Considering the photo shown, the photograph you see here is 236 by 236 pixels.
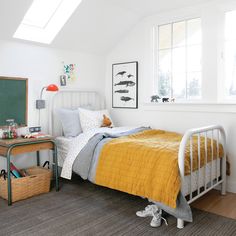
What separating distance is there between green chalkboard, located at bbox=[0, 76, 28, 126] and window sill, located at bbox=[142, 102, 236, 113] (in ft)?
5.36

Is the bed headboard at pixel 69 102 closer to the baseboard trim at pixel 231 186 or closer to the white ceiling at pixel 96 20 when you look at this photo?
the white ceiling at pixel 96 20

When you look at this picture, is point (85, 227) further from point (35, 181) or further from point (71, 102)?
point (71, 102)

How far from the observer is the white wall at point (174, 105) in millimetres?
3289

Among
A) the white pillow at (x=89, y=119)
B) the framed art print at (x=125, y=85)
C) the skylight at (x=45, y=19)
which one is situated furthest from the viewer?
the framed art print at (x=125, y=85)

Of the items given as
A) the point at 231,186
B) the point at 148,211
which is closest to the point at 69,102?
the point at 148,211

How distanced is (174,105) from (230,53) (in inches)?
35.9

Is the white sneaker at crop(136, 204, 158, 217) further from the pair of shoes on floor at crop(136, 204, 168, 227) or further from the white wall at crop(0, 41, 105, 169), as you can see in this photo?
the white wall at crop(0, 41, 105, 169)

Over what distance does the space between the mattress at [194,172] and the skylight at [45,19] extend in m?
1.34

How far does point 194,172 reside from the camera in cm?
261

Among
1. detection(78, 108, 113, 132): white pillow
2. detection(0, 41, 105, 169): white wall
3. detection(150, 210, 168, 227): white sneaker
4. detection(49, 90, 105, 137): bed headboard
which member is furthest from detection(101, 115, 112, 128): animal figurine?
detection(150, 210, 168, 227): white sneaker

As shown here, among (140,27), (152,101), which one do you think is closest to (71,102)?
(152,101)

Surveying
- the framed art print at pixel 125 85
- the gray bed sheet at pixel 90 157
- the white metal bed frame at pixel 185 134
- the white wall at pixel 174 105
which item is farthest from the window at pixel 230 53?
the gray bed sheet at pixel 90 157

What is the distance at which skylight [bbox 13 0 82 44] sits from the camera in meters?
3.42

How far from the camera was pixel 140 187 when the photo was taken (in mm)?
2506
